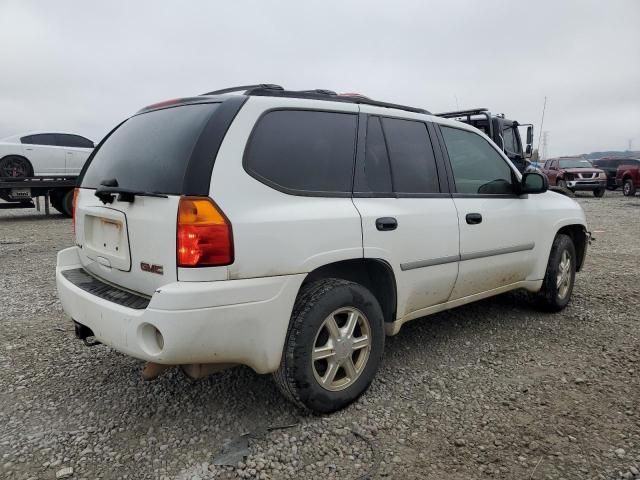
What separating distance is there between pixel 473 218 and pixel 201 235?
6.63 ft

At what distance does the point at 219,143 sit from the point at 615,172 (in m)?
25.6

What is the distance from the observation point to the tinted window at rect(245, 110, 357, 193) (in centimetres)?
244

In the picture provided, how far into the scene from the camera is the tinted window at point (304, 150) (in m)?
2.44

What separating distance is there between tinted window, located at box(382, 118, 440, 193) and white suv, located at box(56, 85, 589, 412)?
0.04ft

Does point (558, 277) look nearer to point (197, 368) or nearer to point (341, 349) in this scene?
point (341, 349)

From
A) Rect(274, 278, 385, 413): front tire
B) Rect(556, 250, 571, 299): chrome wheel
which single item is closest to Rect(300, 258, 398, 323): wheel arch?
Rect(274, 278, 385, 413): front tire

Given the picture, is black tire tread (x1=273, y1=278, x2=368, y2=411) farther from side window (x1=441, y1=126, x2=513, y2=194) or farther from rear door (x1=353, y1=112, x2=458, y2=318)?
side window (x1=441, y1=126, x2=513, y2=194)

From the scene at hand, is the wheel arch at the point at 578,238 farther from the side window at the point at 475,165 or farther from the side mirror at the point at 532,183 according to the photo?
the side window at the point at 475,165

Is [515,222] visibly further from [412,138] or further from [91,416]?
[91,416]

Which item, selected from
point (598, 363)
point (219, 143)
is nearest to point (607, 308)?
point (598, 363)

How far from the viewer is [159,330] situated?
2.15m

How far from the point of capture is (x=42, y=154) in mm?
11852

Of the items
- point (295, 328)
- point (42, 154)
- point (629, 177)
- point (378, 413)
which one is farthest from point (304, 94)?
point (629, 177)

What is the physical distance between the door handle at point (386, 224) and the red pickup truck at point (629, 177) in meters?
21.4
